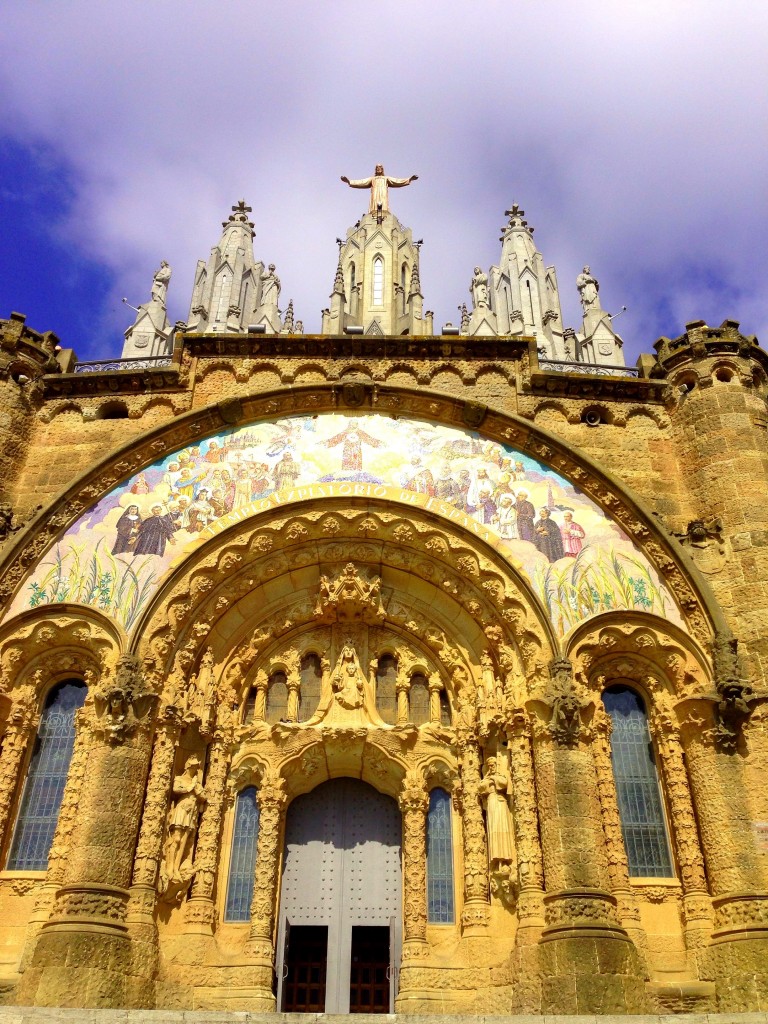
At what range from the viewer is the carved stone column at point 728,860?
996cm

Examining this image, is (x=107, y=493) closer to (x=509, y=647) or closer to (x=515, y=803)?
(x=509, y=647)

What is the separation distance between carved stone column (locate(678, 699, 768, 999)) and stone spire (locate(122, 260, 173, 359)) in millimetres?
36357

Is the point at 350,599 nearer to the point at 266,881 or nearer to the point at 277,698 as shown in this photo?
the point at 277,698

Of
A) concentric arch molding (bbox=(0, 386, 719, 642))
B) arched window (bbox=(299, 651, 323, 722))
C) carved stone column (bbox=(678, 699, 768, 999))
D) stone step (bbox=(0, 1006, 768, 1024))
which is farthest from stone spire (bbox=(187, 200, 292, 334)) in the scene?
stone step (bbox=(0, 1006, 768, 1024))

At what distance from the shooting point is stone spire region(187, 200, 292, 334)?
1882 inches

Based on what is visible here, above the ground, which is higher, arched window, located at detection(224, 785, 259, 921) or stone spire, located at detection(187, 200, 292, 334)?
stone spire, located at detection(187, 200, 292, 334)

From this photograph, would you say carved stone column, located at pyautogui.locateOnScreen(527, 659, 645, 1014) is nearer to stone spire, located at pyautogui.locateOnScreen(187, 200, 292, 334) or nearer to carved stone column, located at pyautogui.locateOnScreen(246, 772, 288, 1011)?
carved stone column, located at pyautogui.locateOnScreen(246, 772, 288, 1011)

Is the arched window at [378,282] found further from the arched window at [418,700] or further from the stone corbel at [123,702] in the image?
the stone corbel at [123,702]

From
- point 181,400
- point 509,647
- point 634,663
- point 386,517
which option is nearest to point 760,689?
point 634,663

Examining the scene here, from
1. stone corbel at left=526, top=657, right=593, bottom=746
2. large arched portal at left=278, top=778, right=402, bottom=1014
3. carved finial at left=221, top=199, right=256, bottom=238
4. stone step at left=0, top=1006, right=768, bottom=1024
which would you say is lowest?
Result: stone step at left=0, top=1006, right=768, bottom=1024

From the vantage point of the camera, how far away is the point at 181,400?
1469 cm

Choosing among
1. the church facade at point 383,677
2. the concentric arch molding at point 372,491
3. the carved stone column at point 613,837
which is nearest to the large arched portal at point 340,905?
the church facade at point 383,677

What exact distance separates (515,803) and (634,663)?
2.86 meters

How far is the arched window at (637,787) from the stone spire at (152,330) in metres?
35.0
